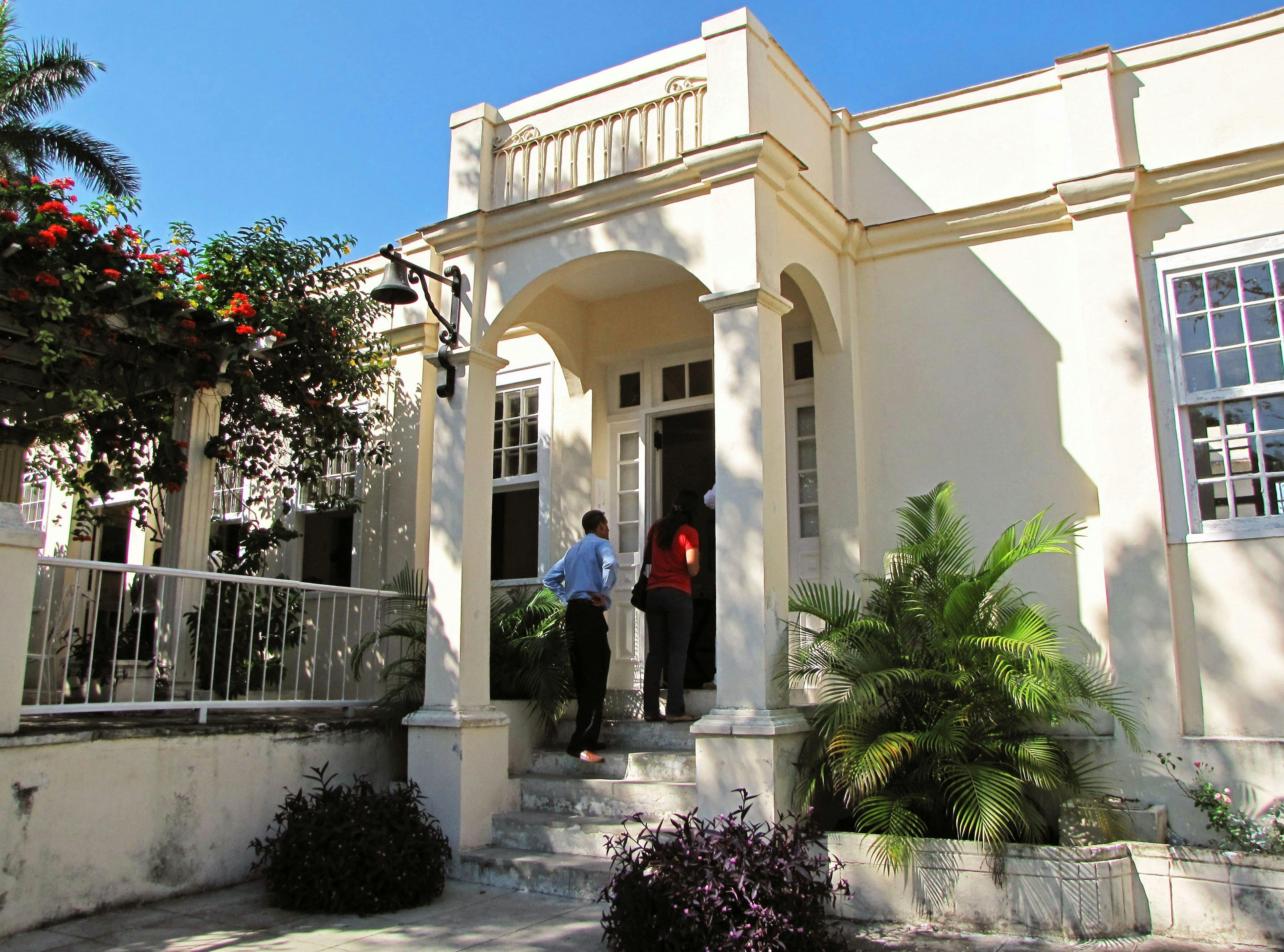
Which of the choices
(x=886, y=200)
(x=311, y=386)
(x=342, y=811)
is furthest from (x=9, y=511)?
(x=886, y=200)

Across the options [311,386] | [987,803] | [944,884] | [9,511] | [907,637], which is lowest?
[944,884]

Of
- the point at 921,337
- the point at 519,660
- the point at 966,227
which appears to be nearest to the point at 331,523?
the point at 519,660

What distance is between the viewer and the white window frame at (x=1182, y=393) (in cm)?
609

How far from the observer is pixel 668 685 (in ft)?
22.5

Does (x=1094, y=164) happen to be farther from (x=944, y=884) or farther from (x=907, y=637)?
(x=944, y=884)

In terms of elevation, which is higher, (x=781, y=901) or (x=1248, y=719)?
(x=1248, y=719)

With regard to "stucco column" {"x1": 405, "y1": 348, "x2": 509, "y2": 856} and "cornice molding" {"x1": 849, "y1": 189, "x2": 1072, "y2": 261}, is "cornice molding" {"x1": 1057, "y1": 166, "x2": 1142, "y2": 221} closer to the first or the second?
"cornice molding" {"x1": 849, "y1": 189, "x2": 1072, "y2": 261}

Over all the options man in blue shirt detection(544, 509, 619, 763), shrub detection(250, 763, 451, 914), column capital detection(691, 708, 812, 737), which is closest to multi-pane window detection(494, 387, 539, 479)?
man in blue shirt detection(544, 509, 619, 763)

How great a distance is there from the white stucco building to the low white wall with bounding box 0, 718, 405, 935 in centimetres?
94

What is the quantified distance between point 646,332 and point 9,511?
4868 millimetres

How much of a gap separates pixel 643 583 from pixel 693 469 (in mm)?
1605

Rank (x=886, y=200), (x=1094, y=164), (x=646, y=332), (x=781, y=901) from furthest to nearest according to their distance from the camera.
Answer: (x=646, y=332), (x=886, y=200), (x=1094, y=164), (x=781, y=901)

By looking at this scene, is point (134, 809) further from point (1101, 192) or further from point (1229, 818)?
point (1101, 192)

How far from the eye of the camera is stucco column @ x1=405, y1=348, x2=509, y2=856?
6445 mm
